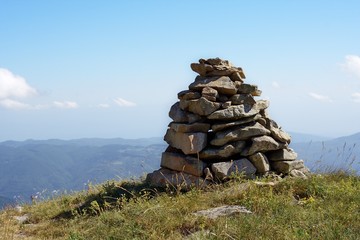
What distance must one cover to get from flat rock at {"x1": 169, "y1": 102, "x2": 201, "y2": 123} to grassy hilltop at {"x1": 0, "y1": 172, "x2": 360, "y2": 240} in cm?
310

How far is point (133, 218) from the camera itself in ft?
29.8

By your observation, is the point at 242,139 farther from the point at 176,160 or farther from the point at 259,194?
the point at 259,194

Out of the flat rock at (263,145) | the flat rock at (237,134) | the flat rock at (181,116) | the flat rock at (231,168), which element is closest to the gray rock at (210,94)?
the flat rock at (181,116)

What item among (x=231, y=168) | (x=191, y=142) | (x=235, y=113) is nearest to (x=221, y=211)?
(x=231, y=168)

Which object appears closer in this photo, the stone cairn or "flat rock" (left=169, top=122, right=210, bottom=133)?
the stone cairn

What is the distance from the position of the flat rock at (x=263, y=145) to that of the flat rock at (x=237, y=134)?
24cm

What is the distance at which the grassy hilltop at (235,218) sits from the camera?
23.8 ft

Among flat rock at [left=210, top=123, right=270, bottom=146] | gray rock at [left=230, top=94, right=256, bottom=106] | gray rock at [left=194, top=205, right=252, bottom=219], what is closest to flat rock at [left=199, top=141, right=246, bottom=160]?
flat rock at [left=210, top=123, right=270, bottom=146]

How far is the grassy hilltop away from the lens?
23.8ft

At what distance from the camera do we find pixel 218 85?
15242 mm

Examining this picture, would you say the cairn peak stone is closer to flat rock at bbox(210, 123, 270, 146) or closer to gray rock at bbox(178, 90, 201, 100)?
gray rock at bbox(178, 90, 201, 100)

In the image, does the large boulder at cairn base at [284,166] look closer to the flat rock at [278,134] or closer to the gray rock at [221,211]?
the flat rock at [278,134]

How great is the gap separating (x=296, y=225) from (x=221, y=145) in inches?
269

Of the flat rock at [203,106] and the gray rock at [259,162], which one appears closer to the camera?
the gray rock at [259,162]
